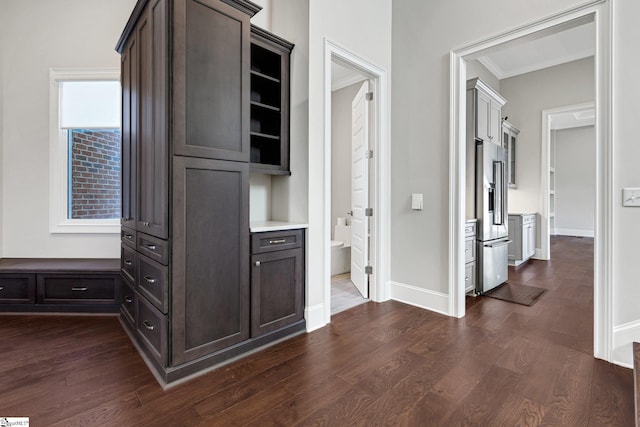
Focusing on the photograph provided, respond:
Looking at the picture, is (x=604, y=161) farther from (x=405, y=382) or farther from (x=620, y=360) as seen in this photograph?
(x=405, y=382)

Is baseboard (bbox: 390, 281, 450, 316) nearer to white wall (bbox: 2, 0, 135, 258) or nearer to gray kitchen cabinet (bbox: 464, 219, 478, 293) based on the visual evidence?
gray kitchen cabinet (bbox: 464, 219, 478, 293)

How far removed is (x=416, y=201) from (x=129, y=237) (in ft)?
8.85

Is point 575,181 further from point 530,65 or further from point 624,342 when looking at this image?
point 624,342

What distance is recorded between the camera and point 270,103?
2895mm

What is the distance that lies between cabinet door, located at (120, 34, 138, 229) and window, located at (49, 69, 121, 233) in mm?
875

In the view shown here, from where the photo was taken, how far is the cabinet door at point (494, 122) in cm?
399

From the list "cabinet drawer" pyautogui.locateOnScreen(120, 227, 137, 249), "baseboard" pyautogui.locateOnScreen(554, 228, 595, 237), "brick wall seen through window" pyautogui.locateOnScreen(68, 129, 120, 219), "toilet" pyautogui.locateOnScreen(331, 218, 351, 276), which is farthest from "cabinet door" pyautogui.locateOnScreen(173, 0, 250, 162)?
"baseboard" pyautogui.locateOnScreen(554, 228, 595, 237)

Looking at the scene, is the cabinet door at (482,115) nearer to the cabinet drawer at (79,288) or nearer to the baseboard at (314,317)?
the baseboard at (314,317)

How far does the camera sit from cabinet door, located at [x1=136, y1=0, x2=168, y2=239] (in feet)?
6.19

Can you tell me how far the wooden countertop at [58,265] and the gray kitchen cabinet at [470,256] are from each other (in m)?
3.62

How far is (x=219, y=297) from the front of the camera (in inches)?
81.7

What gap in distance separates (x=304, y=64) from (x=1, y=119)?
3277 millimetres

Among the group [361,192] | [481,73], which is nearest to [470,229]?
[361,192]

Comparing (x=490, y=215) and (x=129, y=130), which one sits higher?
(x=129, y=130)
